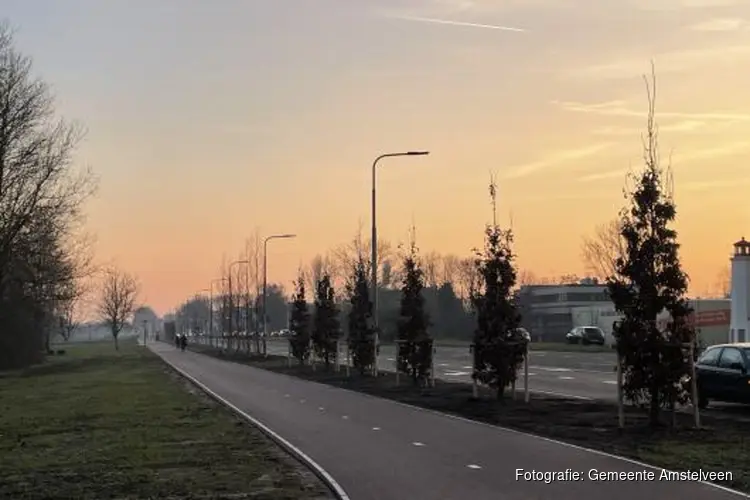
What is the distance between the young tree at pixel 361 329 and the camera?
3600 cm

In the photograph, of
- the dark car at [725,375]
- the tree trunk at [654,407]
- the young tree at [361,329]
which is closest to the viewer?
the tree trunk at [654,407]

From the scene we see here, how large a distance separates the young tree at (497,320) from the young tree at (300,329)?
23798mm

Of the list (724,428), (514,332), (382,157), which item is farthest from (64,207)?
(724,428)

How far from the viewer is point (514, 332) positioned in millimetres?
23109

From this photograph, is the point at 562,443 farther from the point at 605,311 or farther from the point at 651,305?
the point at 605,311

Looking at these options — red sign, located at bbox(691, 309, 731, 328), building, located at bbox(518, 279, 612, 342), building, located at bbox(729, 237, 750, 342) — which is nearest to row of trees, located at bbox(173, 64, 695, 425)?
building, located at bbox(729, 237, 750, 342)

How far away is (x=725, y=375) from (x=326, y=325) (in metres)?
23.6

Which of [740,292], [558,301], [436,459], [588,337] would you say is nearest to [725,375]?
[436,459]

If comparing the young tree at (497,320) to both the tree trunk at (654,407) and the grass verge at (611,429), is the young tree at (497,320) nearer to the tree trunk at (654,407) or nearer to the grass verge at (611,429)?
the grass verge at (611,429)

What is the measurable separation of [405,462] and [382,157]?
922 inches

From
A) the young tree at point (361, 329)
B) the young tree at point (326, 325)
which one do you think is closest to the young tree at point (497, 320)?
the young tree at point (361, 329)

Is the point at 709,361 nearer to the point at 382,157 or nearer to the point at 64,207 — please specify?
the point at 382,157

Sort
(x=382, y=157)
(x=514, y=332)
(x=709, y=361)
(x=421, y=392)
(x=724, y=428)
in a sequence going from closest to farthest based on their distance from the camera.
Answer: (x=724, y=428), (x=709, y=361), (x=514, y=332), (x=421, y=392), (x=382, y=157)

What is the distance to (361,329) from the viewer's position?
3669 cm
